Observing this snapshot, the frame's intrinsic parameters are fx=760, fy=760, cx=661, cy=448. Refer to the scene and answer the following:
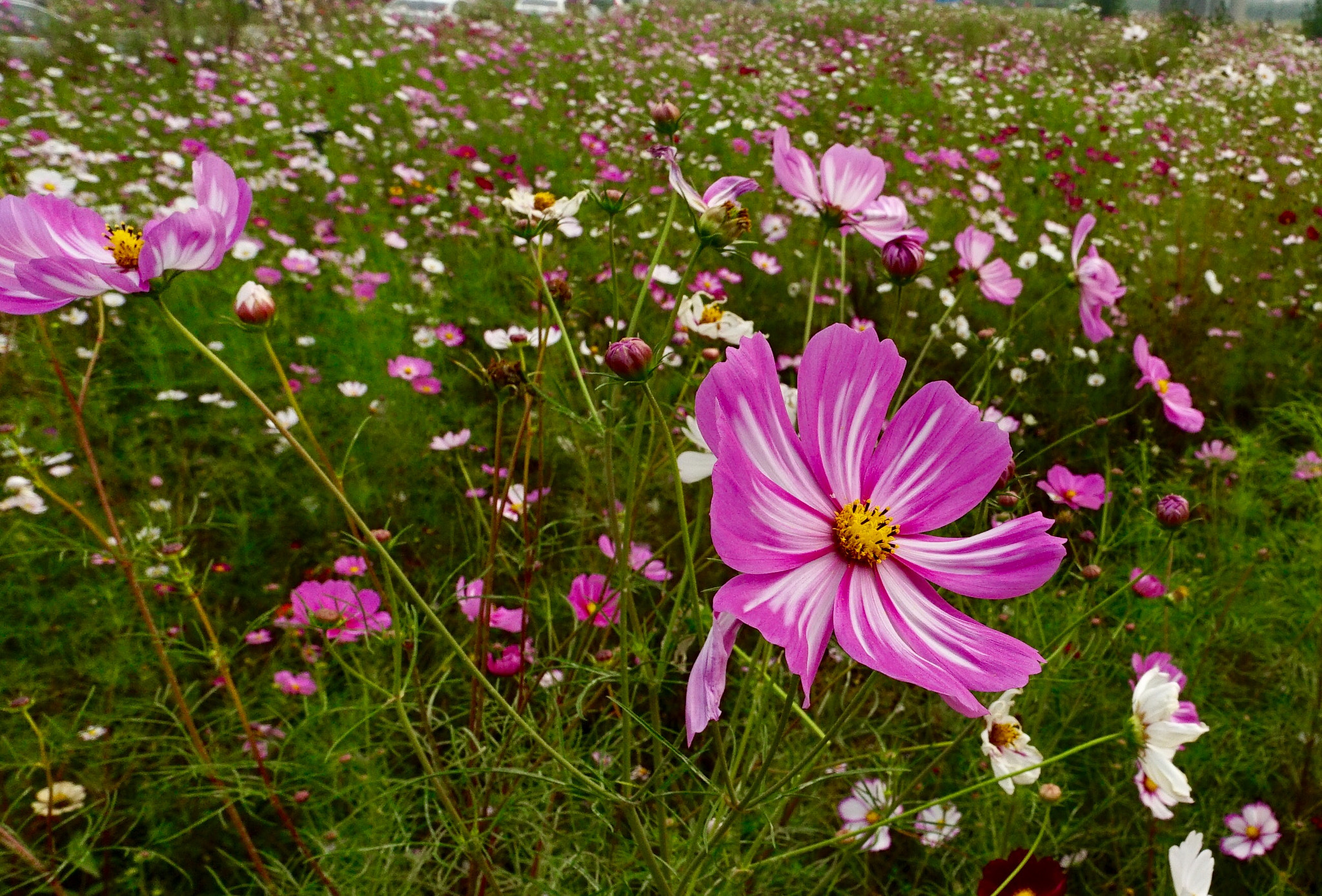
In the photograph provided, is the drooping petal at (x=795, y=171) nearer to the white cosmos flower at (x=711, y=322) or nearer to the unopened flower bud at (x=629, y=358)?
the white cosmos flower at (x=711, y=322)

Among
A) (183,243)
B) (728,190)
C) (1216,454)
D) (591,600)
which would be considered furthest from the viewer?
(1216,454)

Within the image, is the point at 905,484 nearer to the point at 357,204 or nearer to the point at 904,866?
the point at 904,866

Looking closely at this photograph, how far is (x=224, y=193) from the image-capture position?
0.51 meters

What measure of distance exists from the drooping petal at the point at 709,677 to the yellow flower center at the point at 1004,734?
0.36m

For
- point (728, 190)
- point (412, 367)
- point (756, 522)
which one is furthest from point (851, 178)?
point (412, 367)

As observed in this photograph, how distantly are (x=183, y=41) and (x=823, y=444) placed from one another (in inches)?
218

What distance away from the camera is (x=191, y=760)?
1001mm

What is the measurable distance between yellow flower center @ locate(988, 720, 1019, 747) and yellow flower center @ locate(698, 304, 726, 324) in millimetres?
434

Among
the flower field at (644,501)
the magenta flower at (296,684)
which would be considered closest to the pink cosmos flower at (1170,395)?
the flower field at (644,501)

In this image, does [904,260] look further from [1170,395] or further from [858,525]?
[1170,395]

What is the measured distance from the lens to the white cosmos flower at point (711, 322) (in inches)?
28.4

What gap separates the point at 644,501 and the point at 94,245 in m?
1.06

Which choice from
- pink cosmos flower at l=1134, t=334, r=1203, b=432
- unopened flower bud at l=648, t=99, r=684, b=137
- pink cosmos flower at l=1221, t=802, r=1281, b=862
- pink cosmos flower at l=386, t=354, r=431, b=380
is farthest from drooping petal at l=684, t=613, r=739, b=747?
pink cosmos flower at l=386, t=354, r=431, b=380

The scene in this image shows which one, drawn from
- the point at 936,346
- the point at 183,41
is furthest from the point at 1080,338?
the point at 183,41
